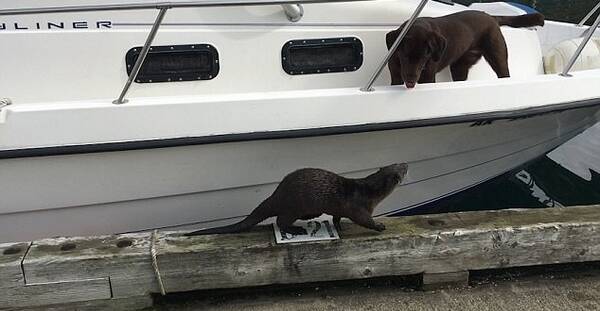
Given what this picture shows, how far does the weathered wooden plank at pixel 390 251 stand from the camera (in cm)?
262

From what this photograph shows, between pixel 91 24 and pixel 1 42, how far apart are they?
17.6 inches

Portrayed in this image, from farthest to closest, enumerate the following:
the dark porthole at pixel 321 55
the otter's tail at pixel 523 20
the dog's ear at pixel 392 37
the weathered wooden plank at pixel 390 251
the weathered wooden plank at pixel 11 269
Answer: the otter's tail at pixel 523 20 → the dark porthole at pixel 321 55 → the dog's ear at pixel 392 37 → the weathered wooden plank at pixel 390 251 → the weathered wooden plank at pixel 11 269

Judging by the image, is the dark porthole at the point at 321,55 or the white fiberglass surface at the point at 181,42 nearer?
the white fiberglass surface at the point at 181,42

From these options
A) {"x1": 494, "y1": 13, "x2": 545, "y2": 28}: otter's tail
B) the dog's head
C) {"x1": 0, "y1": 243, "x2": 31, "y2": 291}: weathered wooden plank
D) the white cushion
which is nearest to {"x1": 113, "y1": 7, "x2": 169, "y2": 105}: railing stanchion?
{"x1": 0, "y1": 243, "x2": 31, "y2": 291}: weathered wooden plank

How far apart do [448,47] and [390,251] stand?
1215 millimetres

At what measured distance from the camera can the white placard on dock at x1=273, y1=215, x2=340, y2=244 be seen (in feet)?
8.82

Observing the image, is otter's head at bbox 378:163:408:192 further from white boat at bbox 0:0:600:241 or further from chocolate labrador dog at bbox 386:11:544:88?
chocolate labrador dog at bbox 386:11:544:88

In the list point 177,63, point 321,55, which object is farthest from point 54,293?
point 321,55

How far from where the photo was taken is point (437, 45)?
304cm

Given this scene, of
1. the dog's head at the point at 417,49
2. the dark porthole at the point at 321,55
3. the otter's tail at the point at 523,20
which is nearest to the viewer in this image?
the dog's head at the point at 417,49

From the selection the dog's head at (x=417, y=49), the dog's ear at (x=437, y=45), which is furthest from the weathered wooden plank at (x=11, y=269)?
the dog's ear at (x=437, y=45)

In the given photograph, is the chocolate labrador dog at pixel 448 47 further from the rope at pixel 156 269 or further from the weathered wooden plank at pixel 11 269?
the weathered wooden plank at pixel 11 269

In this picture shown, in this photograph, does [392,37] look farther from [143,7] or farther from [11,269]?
[11,269]

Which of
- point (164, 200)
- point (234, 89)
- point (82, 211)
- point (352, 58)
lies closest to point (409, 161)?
point (352, 58)
